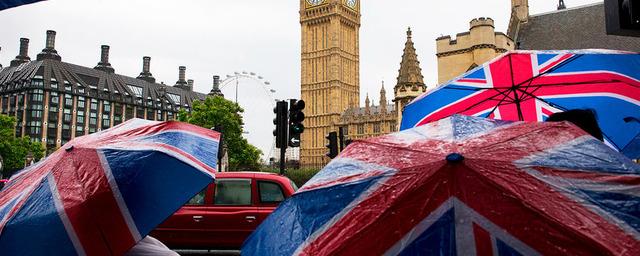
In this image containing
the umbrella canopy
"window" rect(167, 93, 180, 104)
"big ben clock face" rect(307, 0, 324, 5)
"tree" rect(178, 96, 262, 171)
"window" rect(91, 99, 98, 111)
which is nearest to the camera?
the umbrella canopy

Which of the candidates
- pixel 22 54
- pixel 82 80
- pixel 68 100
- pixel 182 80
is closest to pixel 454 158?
pixel 68 100

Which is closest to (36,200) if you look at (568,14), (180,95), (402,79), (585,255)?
(585,255)

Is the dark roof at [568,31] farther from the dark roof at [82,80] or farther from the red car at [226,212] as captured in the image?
the dark roof at [82,80]

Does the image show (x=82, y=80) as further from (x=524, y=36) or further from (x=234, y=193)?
(x=234, y=193)

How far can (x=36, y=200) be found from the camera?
294cm

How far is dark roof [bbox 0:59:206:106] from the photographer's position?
78062 millimetres

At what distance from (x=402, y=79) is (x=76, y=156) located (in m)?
31.7

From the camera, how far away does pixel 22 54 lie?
8769 cm

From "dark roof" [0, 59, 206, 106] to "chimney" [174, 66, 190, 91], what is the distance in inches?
351

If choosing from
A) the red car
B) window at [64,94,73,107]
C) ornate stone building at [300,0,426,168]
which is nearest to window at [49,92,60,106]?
window at [64,94,73,107]

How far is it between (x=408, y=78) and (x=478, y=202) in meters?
32.4

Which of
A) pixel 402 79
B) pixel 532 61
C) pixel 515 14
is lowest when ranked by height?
pixel 532 61

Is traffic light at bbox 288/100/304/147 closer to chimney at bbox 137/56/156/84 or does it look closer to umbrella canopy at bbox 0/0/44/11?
umbrella canopy at bbox 0/0/44/11

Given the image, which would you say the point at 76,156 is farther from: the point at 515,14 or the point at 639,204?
the point at 515,14
